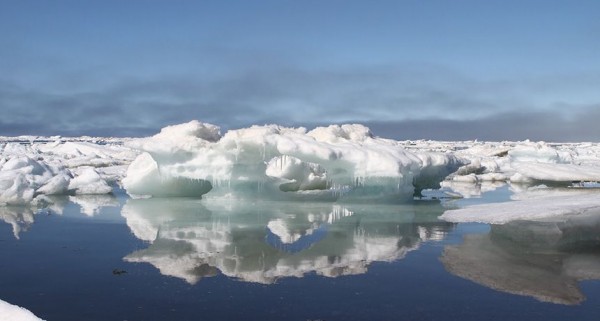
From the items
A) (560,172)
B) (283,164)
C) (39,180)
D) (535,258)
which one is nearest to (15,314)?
(535,258)

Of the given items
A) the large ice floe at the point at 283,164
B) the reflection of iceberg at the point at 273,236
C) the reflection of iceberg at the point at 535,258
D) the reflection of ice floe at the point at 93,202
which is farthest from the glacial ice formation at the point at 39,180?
the reflection of iceberg at the point at 535,258

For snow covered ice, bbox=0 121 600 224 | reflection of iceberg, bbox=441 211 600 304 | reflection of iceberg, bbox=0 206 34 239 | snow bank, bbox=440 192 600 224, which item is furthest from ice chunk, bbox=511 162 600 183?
reflection of iceberg, bbox=0 206 34 239

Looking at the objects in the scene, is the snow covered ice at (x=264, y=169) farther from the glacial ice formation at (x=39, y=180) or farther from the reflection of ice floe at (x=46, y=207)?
the reflection of ice floe at (x=46, y=207)

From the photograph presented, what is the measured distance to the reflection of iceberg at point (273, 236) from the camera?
7066 millimetres

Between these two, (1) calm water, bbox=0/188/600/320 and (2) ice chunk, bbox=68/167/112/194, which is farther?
(2) ice chunk, bbox=68/167/112/194

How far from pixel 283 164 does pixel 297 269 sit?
31.4 ft

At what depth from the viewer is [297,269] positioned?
6.95 meters

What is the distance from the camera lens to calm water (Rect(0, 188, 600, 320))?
17.2 ft

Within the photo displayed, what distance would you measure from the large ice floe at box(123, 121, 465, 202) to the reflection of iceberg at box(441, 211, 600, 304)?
15.0 feet

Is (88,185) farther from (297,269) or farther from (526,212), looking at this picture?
(526,212)

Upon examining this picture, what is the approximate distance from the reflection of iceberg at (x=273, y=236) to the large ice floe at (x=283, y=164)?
778 mm

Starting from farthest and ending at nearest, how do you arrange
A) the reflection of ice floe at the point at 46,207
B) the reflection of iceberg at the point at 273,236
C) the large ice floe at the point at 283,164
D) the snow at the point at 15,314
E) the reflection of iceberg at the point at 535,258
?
the large ice floe at the point at 283,164 < the reflection of ice floe at the point at 46,207 < the reflection of iceberg at the point at 273,236 < the reflection of iceberg at the point at 535,258 < the snow at the point at 15,314

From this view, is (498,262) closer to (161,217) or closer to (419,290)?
(419,290)

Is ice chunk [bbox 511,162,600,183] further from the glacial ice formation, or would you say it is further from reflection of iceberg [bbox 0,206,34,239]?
reflection of iceberg [bbox 0,206,34,239]
